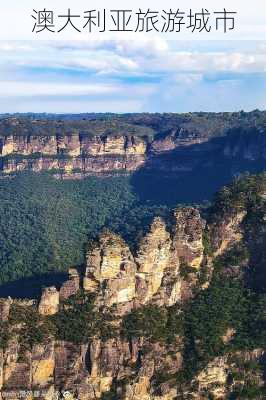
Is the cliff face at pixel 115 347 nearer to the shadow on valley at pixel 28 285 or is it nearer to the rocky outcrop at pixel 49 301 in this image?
the rocky outcrop at pixel 49 301

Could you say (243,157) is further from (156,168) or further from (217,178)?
(156,168)

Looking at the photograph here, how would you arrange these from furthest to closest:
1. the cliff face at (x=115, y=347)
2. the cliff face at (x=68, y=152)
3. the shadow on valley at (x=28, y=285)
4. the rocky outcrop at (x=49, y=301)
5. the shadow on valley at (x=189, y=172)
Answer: the cliff face at (x=68, y=152) < the shadow on valley at (x=189, y=172) < the shadow on valley at (x=28, y=285) < the rocky outcrop at (x=49, y=301) < the cliff face at (x=115, y=347)

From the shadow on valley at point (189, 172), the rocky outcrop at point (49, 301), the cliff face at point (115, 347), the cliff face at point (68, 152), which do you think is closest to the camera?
the cliff face at point (115, 347)

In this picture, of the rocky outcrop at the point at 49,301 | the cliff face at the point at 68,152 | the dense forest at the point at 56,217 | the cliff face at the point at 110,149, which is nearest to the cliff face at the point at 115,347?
the rocky outcrop at the point at 49,301

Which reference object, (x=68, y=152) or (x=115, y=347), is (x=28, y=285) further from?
(x=68, y=152)

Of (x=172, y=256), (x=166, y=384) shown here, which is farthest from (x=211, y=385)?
(x=172, y=256)

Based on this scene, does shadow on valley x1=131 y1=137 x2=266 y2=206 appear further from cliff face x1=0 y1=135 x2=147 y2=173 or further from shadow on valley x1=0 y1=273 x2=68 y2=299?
shadow on valley x1=0 y1=273 x2=68 y2=299
